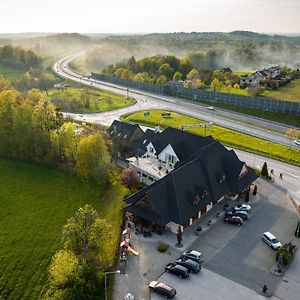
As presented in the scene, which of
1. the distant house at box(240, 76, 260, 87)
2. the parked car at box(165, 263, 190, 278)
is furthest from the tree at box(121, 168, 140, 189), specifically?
the distant house at box(240, 76, 260, 87)

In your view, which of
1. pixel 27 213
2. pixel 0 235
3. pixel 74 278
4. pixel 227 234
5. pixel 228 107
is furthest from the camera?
pixel 228 107

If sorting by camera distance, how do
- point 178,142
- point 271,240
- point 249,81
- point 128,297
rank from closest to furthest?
point 128,297
point 271,240
point 178,142
point 249,81

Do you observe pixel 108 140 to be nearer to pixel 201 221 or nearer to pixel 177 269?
pixel 201 221

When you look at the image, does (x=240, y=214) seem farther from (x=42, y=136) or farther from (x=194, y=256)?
(x=42, y=136)

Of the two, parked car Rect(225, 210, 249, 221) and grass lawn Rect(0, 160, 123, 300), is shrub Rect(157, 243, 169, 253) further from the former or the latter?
parked car Rect(225, 210, 249, 221)

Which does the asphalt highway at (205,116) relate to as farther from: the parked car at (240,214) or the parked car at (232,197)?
the parked car at (240,214)

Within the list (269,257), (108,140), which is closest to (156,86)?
(108,140)

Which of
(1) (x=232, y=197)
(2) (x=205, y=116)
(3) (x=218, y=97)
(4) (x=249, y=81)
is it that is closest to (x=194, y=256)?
(1) (x=232, y=197)
